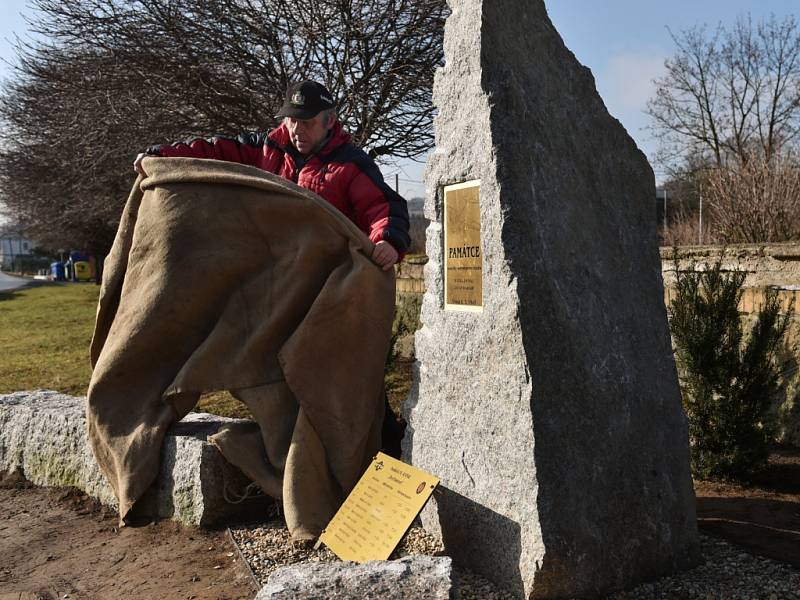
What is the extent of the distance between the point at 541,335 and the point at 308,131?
1739 millimetres

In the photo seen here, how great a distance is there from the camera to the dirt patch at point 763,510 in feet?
10.9

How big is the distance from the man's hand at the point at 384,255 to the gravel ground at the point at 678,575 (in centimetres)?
119

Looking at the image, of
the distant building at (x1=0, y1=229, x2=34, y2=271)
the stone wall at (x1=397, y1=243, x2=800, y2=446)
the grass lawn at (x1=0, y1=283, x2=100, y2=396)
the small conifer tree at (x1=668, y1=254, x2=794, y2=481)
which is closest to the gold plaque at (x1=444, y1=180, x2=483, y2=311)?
the small conifer tree at (x1=668, y1=254, x2=794, y2=481)

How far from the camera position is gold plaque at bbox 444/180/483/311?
2.89 metres

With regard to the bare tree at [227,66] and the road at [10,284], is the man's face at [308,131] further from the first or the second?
the road at [10,284]

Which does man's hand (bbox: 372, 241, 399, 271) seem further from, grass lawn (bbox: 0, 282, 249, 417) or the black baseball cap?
grass lawn (bbox: 0, 282, 249, 417)

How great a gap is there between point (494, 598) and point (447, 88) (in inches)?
76.4

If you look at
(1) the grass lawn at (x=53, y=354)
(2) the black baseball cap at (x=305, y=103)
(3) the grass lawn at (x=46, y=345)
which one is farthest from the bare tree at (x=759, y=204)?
(3) the grass lawn at (x=46, y=345)

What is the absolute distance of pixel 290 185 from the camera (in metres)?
3.56

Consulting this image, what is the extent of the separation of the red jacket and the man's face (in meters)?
0.04

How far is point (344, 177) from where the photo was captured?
3764mm

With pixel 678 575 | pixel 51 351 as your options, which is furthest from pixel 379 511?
pixel 51 351

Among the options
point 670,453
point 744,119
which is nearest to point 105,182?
point 670,453

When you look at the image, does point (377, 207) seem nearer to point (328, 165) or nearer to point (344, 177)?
point (344, 177)
